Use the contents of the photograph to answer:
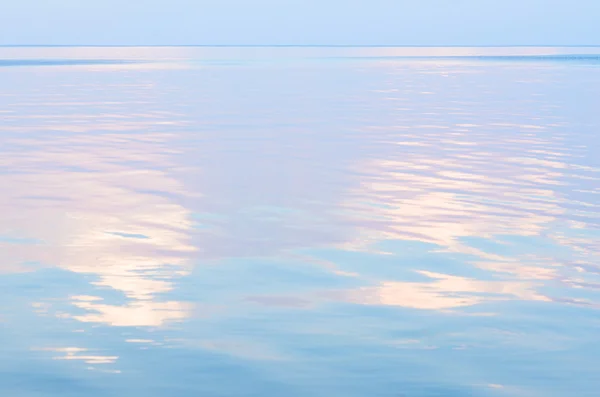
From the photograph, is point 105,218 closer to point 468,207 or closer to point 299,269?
point 299,269

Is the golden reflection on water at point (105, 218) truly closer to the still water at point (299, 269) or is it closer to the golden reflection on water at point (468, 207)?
the still water at point (299, 269)

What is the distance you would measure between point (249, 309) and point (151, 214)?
4240mm

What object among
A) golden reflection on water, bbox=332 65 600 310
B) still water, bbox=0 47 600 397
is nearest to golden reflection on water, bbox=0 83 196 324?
still water, bbox=0 47 600 397

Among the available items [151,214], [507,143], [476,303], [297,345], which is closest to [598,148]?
[507,143]

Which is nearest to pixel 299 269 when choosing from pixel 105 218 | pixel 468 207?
pixel 105 218

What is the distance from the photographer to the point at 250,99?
34.2 metres

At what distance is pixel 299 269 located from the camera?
8.96 meters

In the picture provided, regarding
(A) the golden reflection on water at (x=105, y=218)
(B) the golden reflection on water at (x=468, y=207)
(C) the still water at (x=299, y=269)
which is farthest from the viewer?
(B) the golden reflection on water at (x=468, y=207)

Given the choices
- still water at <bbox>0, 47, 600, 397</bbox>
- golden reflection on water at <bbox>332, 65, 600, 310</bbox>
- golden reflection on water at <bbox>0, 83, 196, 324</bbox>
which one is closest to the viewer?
still water at <bbox>0, 47, 600, 397</bbox>

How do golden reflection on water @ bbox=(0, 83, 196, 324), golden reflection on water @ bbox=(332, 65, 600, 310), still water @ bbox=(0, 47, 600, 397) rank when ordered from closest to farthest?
still water @ bbox=(0, 47, 600, 397)
golden reflection on water @ bbox=(0, 83, 196, 324)
golden reflection on water @ bbox=(332, 65, 600, 310)

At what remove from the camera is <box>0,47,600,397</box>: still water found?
622 cm

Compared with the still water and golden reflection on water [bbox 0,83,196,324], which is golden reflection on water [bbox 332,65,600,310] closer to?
the still water

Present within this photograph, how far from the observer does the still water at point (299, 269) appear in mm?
6223

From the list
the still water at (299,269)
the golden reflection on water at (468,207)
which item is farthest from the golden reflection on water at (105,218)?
the golden reflection on water at (468,207)
